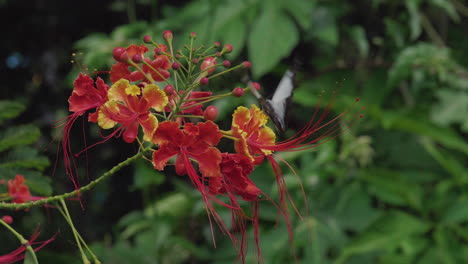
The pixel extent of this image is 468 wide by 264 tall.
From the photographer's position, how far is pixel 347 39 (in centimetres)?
343

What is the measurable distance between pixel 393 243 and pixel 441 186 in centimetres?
47

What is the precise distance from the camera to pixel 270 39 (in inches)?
116

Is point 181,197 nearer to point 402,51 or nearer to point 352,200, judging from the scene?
point 352,200

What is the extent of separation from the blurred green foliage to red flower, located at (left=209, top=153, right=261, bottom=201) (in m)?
1.64

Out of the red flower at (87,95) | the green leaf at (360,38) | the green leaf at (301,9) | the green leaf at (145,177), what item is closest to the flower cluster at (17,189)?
the red flower at (87,95)

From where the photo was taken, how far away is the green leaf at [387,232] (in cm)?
276

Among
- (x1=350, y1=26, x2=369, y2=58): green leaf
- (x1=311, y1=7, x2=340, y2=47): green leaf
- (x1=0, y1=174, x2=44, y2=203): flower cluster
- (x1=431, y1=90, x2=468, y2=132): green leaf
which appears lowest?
(x1=431, y1=90, x2=468, y2=132): green leaf

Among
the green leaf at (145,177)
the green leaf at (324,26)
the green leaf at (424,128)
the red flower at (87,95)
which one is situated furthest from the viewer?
the green leaf at (145,177)

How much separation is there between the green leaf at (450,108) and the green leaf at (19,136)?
6.90ft

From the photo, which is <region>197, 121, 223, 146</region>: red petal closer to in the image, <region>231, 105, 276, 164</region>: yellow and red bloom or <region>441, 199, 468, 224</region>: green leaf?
<region>231, 105, 276, 164</region>: yellow and red bloom

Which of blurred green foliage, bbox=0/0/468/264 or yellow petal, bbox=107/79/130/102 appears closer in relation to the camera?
yellow petal, bbox=107/79/130/102

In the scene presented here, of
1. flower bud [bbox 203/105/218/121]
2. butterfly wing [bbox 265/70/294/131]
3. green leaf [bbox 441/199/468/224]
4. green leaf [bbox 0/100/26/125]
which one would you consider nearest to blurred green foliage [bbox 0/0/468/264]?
green leaf [bbox 441/199/468/224]

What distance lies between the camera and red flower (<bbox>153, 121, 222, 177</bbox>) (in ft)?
3.78

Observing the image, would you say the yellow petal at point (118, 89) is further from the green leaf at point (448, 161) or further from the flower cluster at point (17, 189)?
the green leaf at point (448, 161)
